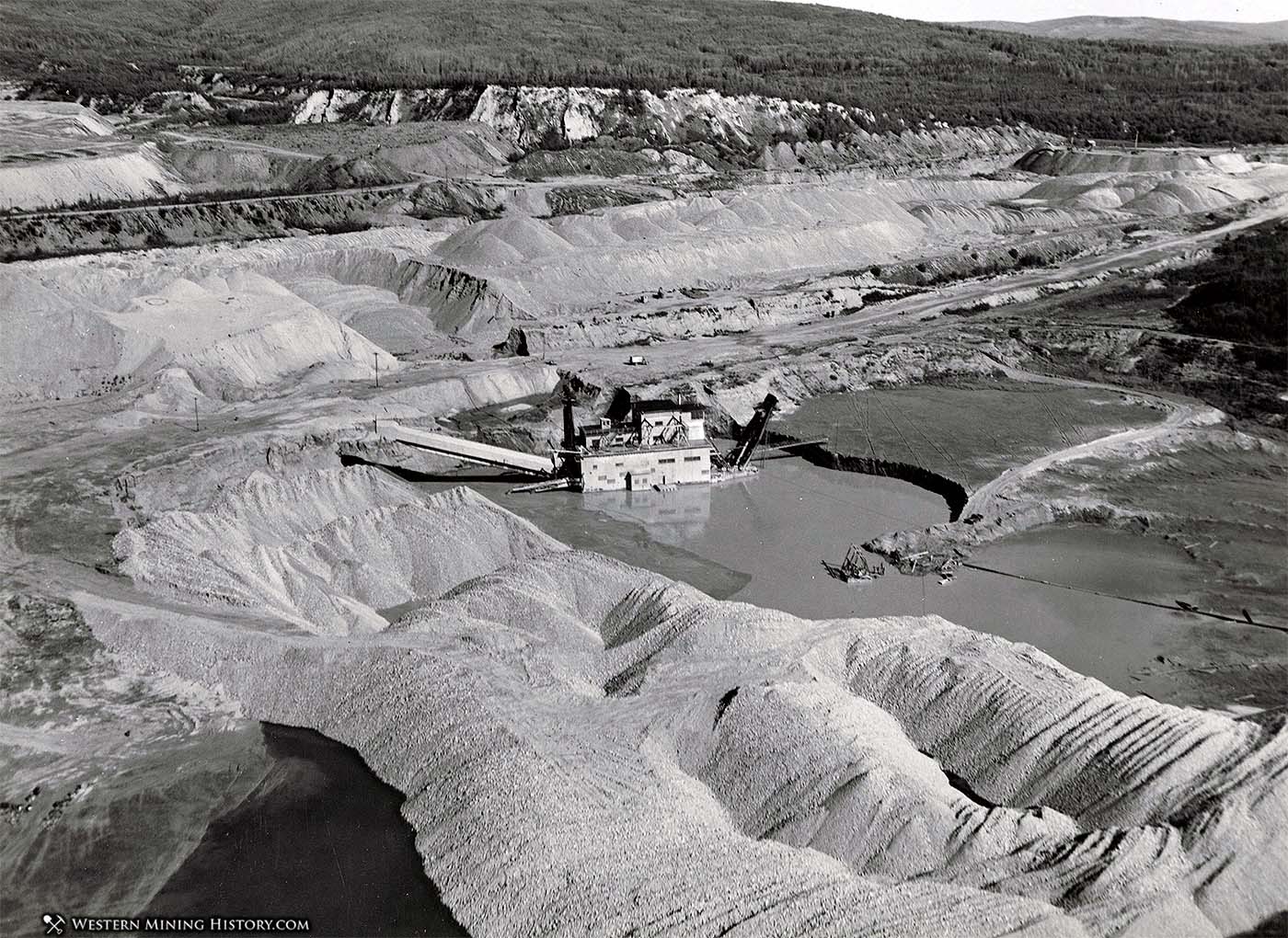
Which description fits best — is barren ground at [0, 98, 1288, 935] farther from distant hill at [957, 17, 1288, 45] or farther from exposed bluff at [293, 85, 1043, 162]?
distant hill at [957, 17, 1288, 45]

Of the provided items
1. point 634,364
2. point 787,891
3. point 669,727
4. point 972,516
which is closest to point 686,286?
point 634,364

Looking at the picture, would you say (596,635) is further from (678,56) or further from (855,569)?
(678,56)

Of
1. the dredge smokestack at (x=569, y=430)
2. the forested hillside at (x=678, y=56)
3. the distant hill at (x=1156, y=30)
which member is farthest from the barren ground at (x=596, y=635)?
the distant hill at (x=1156, y=30)

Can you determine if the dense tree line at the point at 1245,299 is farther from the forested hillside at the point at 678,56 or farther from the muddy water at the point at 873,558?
the forested hillside at the point at 678,56

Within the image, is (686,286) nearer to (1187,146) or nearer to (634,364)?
(634,364)

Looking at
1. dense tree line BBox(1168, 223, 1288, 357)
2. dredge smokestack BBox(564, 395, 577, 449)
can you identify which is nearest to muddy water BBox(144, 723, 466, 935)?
dredge smokestack BBox(564, 395, 577, 449)
